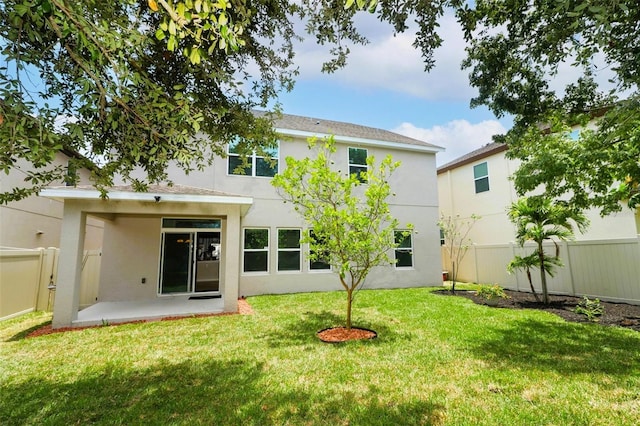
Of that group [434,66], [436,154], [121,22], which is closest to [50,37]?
[121,22]

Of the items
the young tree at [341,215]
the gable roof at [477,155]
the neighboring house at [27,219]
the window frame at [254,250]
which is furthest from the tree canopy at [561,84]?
the neighboring house at [27,219]

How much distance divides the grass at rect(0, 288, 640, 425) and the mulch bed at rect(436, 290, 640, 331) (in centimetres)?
76

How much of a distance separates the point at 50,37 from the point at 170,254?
31.7ft

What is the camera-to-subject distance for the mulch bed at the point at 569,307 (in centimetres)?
728

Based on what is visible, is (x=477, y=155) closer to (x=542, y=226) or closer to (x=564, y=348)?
(x=542, y=226)

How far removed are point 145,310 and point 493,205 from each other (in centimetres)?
1620

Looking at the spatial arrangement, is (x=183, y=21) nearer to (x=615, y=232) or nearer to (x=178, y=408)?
(x=178, y=408)

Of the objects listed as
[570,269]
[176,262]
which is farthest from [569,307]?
[176,262]

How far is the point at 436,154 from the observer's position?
15.4 m

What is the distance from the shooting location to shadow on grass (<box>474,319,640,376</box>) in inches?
185

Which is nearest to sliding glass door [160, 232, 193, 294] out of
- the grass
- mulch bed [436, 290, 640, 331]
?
the grass

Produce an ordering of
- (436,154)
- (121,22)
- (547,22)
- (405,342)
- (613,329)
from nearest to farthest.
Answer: (121,22) → (547,22) → (405,342) → (613,329) → (436,154)

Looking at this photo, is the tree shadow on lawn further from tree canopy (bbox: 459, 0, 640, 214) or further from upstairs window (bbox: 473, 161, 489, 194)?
upstairs window (bbox: 473, 161, 489, 194)

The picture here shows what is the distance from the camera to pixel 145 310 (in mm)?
8969
